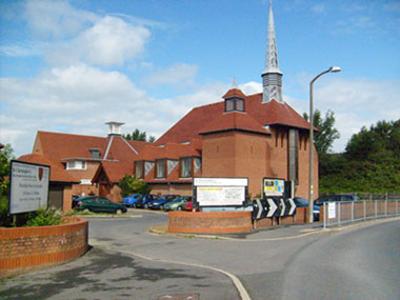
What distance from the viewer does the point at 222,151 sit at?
1946 inches

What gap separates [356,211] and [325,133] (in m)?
67.2

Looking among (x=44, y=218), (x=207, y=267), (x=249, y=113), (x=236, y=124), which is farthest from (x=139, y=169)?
(x=207, y=267)

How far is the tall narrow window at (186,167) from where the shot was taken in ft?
177

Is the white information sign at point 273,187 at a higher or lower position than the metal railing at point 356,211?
higher

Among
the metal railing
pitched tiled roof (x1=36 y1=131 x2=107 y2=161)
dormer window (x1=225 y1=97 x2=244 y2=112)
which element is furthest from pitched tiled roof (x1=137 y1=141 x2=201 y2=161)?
the metal railing

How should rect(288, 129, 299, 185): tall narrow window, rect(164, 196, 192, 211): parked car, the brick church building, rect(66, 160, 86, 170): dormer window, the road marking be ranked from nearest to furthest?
the road marking → rect(164, 196, 192, 211): parked car → the brick church building → rect(288, 129, 299, 185): tall narrow window → rect(66, 160, 86, 170): dormer window

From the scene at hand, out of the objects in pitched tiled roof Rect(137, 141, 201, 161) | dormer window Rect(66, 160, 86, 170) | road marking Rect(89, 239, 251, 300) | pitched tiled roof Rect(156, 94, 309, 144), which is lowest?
road marking Rect(89, 239, 251, 300)

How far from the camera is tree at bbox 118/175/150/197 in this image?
56.1 m

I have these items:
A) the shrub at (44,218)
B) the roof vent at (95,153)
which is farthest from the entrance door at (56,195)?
the roof vent at (95,153)

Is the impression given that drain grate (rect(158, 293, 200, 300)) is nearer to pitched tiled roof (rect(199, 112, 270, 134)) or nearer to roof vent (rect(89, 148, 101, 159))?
pitched tiled roof (rect(199, 112, 270, 134))

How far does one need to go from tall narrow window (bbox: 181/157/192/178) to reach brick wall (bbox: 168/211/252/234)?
30780mm

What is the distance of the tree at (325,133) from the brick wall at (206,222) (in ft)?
239

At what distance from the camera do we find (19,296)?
30.3 feet

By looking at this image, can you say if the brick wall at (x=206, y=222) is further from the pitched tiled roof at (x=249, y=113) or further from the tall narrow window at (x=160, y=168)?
the tall narrow window at (x=160, y=168)
